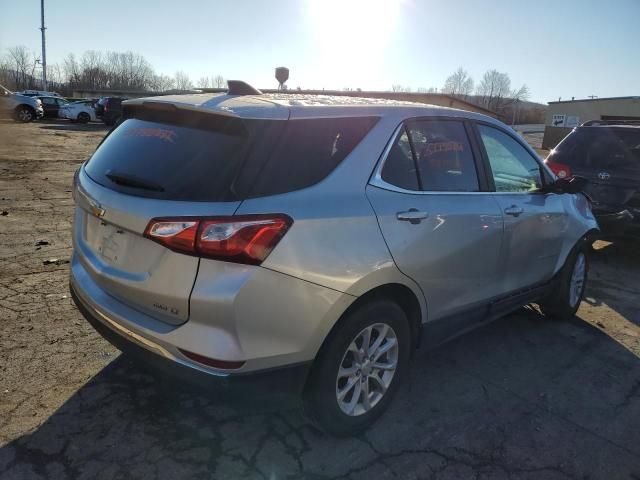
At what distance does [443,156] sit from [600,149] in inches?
183

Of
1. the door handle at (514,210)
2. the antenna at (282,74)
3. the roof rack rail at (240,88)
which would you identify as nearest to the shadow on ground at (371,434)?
the door handle at (514,210)

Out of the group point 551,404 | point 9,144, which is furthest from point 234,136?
point 9,144

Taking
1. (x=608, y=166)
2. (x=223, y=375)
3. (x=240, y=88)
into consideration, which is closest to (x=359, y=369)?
(x=223, y=375)

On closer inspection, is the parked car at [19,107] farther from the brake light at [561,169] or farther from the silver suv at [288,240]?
the silver suv at [288,240]

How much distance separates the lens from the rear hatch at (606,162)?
20.5ft

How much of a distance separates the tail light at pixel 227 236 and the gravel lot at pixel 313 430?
686 millimetres

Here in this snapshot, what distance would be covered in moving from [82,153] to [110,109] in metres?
15.9

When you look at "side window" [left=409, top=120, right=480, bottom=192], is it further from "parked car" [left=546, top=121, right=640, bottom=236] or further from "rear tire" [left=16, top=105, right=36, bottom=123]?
"rear tire" [left=16, top=105, right=36, bottom=123]

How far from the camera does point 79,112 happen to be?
3262 cm

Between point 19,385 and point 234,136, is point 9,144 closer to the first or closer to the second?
point 19,385

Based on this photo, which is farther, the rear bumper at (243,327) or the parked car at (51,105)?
the parked car at (51,105)

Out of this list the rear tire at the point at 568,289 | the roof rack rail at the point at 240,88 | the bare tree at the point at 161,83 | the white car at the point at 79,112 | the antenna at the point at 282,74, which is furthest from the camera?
the bare tree at the point at 161,83

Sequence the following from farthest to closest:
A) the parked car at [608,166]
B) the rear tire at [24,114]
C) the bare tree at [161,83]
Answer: the bare tree at [161,83] → the rear tire at [24,114] → the parked car at [608,166]

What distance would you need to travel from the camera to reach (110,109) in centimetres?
2984
